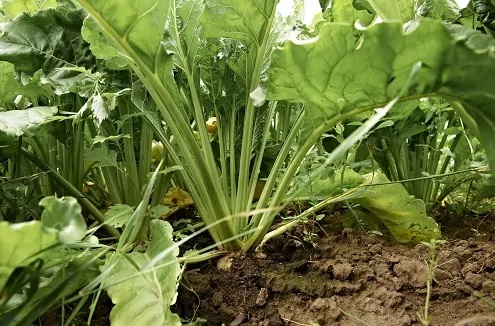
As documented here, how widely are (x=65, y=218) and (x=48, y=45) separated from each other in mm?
601

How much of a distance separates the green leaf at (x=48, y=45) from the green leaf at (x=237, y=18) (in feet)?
0.87

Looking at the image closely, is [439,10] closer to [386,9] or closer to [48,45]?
[386,9]

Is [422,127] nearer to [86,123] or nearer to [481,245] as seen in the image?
[481,245]

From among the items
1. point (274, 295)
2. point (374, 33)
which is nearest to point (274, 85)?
point (374, 33)

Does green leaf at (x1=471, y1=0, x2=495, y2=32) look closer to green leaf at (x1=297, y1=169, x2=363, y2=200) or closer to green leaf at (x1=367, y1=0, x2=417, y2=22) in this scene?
green leaf at (x1=367, y1=0, x2=417, y2=22)

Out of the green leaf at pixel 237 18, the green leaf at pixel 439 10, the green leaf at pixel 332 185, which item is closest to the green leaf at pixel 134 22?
the green leaf at pixel 237 18

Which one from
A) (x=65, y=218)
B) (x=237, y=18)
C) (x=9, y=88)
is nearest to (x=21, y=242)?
(x=65, y=218)

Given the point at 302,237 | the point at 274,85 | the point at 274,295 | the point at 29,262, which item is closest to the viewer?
the point at 29,262

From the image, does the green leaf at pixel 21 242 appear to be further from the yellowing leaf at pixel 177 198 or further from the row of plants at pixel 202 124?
the yellowing leaf at pixel 177 198

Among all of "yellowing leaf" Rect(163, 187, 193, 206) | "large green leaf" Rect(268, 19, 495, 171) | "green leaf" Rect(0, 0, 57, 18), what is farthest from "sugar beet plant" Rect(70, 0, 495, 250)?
"green leaf" Rect(0, 0, 57, 18)

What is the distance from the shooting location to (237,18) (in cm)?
82

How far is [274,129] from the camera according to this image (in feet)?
4.15

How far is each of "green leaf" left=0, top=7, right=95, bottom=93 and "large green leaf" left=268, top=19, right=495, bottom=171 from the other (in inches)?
18.3

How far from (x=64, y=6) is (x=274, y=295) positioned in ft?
2.26
